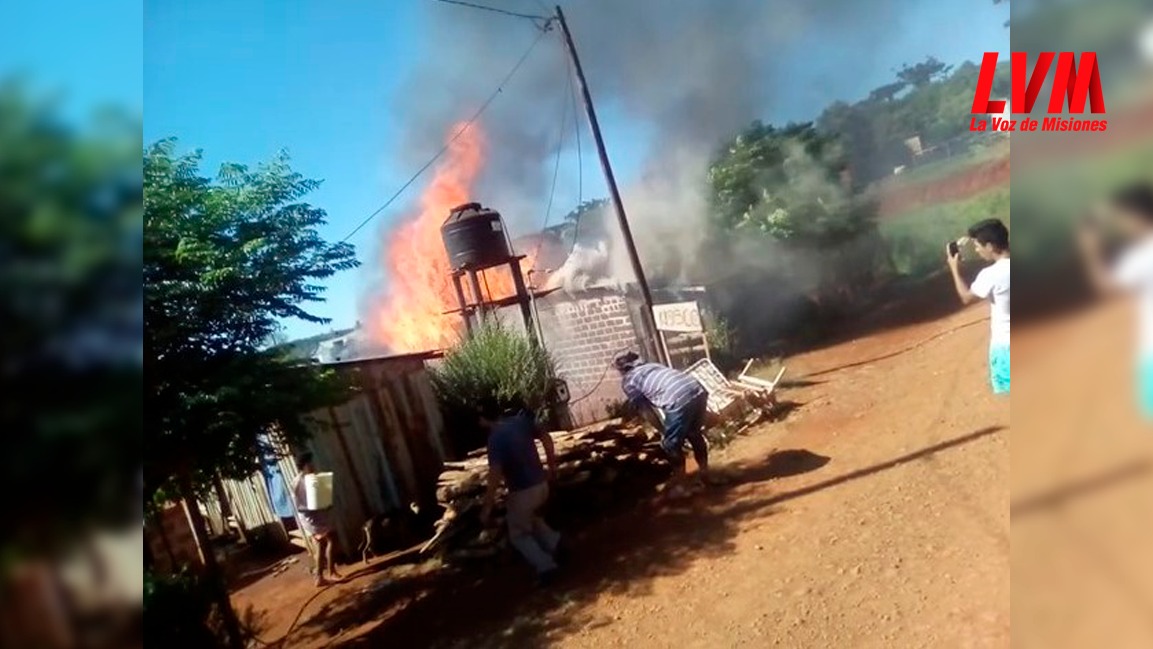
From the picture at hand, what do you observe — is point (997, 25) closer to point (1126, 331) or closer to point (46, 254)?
point (1126, 331)

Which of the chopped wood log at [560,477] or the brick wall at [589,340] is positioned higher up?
the brick wall at [589,340]

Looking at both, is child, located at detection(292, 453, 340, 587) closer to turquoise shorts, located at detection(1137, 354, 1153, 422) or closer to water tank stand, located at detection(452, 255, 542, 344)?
water tank stand, located at detection(452, 255, 542, 344)

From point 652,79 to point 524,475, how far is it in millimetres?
1115

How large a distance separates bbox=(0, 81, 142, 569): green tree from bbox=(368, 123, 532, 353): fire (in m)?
0.90

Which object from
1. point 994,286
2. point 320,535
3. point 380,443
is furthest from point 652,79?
point 320,535

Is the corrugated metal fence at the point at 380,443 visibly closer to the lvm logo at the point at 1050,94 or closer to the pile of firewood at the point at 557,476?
the pile of firewood at the point at 557,476

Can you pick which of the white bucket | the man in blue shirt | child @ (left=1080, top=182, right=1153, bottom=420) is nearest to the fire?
the man in blue shirt

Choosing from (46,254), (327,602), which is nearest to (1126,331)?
(327,602)

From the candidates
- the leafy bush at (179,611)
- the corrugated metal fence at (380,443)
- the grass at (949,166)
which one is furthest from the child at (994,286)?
the leafy bush at (179,611)

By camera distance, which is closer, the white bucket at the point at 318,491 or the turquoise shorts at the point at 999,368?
the turquoise shorts at the point at 999,368

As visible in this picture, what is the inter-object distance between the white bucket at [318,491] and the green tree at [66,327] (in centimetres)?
60

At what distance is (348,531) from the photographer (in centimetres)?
220

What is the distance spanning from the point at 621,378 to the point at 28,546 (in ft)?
6.08

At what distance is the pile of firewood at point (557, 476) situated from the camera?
2043mm
